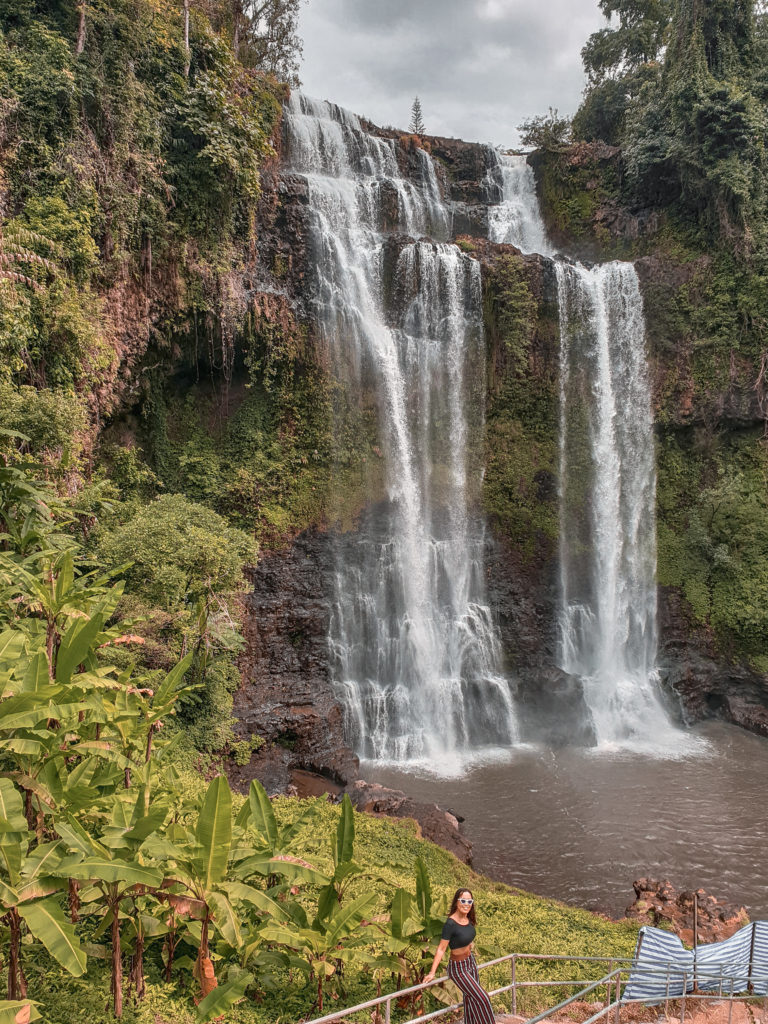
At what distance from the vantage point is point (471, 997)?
11.2 ft

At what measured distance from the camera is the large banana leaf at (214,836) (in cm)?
348

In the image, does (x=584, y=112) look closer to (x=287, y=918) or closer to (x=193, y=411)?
(x=193, y=411)

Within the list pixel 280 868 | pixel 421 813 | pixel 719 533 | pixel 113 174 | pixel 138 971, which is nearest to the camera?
pixel 138 971

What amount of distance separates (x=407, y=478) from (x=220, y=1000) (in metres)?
15.2

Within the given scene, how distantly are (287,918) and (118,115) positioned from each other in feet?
49.9

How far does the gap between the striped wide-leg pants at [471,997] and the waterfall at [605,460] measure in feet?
50.0

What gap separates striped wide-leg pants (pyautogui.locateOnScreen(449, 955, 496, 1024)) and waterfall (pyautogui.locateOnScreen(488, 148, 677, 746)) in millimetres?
15245

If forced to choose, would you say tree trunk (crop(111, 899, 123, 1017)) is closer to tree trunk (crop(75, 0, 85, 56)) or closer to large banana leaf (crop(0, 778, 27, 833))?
large banana leaf (crop(0, 778, 27, 833))

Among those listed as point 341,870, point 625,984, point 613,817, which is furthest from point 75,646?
point 613,817

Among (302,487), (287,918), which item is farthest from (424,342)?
(287,918)

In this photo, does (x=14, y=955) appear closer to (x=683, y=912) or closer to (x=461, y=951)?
(x=461, y=951)

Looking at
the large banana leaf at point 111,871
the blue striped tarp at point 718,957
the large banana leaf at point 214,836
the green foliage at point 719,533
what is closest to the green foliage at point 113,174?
the large banana leaf at point 214,836

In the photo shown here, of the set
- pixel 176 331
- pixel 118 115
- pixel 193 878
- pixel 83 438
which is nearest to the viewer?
pixel 193 878

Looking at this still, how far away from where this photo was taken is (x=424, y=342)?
60.5ft
